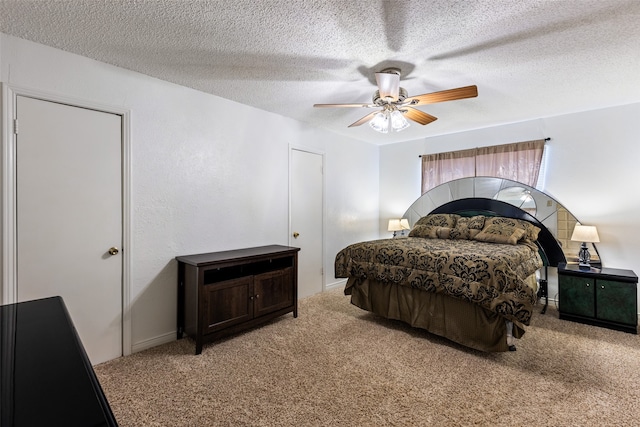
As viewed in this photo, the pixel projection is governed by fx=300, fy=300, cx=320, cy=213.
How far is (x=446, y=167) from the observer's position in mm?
4879

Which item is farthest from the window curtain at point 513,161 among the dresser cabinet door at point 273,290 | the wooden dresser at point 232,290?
the dresser cabinet door at point 273,290

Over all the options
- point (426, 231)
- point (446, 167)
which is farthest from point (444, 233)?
point (446, 167)

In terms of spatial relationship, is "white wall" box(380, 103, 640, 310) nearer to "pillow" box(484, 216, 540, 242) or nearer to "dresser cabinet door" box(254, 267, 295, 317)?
"pillow" box(484, 216, 540, 242)

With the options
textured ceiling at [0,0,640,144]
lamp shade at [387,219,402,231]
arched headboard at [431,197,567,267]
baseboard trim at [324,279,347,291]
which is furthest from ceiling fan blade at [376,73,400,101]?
baseboard trim at [324,279,347,291]

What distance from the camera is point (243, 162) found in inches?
139

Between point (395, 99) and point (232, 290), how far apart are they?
2345mm

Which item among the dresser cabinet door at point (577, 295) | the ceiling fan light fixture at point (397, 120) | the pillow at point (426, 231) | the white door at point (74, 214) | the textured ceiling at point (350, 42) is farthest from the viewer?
the pillow at point (426, 231)

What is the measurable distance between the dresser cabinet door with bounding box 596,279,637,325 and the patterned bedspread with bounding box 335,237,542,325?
0.61m

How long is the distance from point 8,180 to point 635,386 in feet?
15.4

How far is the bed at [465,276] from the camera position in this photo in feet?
8.25

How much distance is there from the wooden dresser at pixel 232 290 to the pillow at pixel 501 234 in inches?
94.5

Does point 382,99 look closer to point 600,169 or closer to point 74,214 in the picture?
point 74,214

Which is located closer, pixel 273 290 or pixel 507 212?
pixel 273 290

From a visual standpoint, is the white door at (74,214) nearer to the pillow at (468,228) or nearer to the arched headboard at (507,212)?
the pillow at (468,228)
